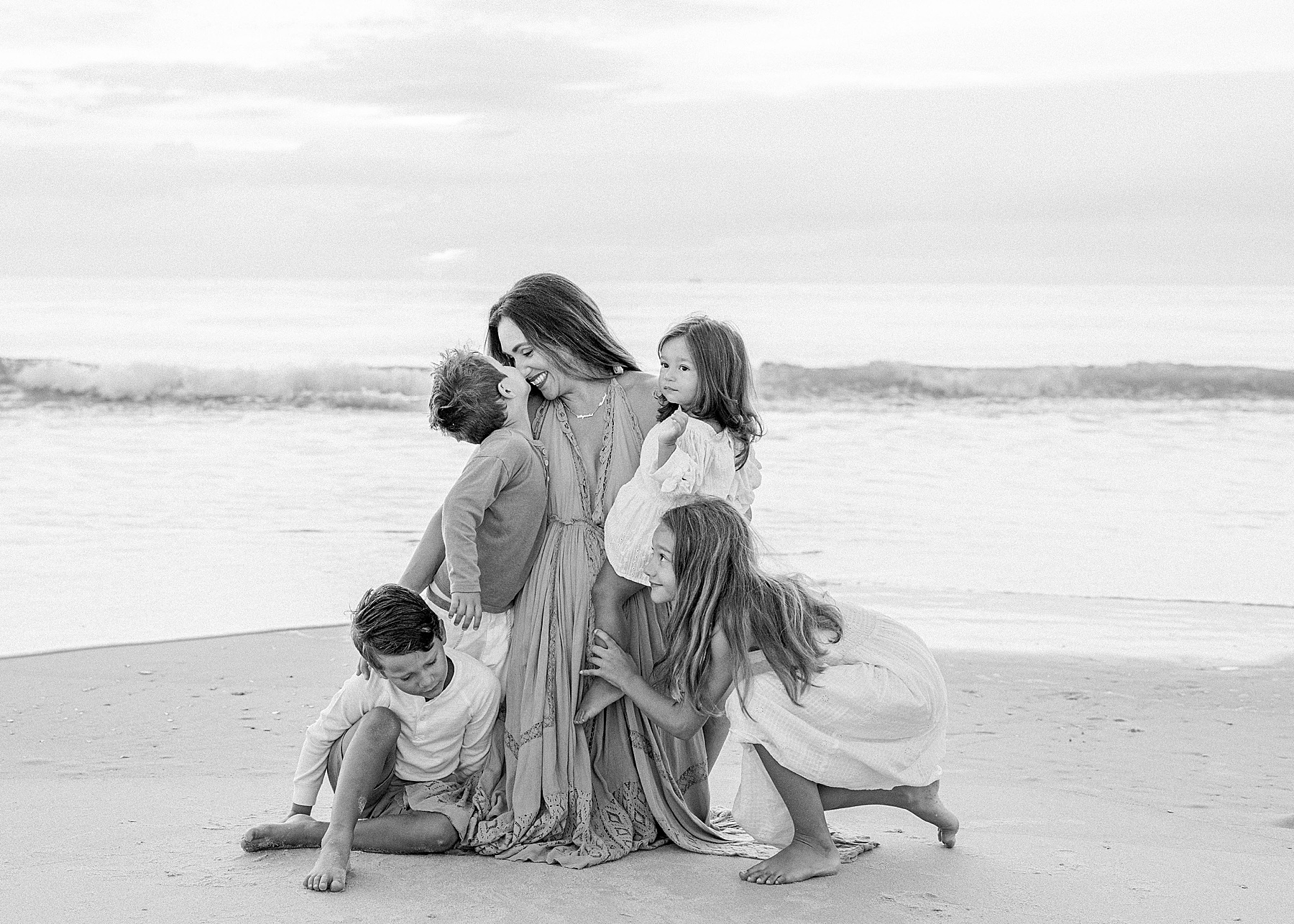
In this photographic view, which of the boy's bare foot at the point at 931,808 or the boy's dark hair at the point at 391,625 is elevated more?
the boy's dark hair at the point at 391,625

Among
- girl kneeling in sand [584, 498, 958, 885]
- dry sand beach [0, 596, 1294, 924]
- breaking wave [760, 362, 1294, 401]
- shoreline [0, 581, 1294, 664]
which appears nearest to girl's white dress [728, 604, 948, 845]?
girl kneeling in sand [584, 498, 958, 885]

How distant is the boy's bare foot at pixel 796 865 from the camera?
3000mm

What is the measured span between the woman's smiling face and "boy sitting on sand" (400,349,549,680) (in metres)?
0.04

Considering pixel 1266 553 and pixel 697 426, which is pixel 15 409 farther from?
pixel 697 426

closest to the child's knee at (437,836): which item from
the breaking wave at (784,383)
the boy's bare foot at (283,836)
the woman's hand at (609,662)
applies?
the boy's bare foot at (283,836)

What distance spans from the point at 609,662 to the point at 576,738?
0.21m

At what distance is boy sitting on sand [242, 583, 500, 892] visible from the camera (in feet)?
10.1

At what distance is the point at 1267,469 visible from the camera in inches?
501

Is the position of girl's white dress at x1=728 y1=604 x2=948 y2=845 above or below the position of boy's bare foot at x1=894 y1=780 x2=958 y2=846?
above

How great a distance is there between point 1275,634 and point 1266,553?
2601mm

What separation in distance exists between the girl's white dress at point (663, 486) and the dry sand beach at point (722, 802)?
0.73 m

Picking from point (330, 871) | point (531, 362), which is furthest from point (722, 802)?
point (531, 362)

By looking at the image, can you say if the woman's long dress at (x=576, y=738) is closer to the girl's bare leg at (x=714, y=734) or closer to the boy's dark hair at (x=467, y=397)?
the girl's bare leg at (x=714, y=734)

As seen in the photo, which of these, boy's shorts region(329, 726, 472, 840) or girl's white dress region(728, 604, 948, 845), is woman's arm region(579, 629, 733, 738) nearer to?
girl's white dress region(728, 604, 948, 845)
